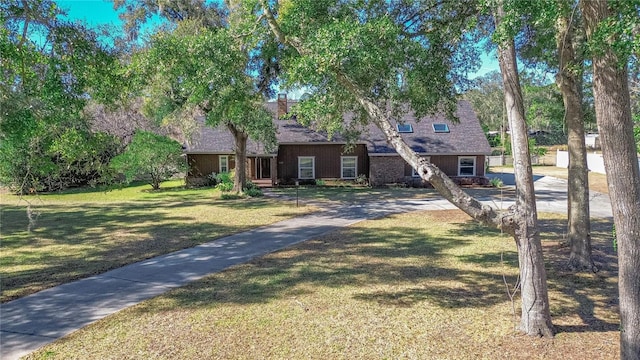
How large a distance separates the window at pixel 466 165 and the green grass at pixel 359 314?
1847 cm

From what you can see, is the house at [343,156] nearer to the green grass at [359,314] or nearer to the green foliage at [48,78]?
the green grass at [359,314]

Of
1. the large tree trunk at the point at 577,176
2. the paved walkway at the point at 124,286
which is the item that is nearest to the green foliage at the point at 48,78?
the paved walkway at the point at 124,286

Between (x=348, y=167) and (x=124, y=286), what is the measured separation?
2269cm

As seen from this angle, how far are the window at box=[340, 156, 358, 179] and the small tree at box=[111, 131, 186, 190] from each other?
11.1 m

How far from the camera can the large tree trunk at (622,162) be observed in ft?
14.6

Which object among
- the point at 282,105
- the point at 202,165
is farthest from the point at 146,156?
the point at 282,105

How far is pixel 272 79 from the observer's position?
886 inches

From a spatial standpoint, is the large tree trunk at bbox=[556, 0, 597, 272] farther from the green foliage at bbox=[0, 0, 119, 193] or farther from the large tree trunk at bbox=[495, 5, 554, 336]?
the green foliage at bbox=[0, 0, 119, 193]

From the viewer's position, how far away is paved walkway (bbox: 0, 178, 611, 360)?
5977mm

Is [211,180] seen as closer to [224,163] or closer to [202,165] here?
[202,165]

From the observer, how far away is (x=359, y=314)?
260 inches

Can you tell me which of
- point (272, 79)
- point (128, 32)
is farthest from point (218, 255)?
point (128, 32)

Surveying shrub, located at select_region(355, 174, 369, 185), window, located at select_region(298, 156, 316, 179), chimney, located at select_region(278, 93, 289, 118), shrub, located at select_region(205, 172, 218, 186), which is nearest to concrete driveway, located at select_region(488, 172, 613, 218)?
shrub, located at select_region(355, 174, 369, 185)

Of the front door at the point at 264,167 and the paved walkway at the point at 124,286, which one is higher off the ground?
the front door at the point at 264,167
